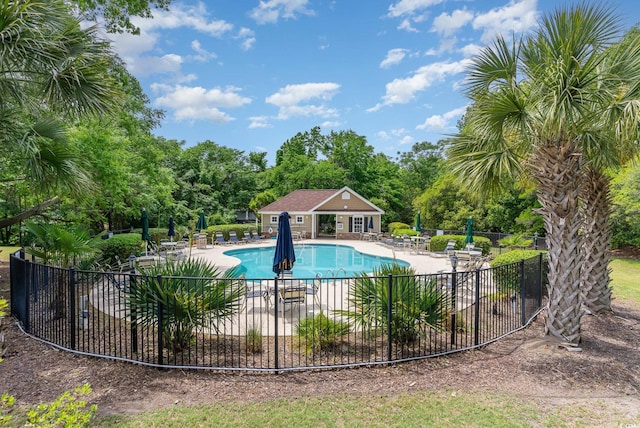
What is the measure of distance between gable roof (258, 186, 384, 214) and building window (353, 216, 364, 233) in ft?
5.50

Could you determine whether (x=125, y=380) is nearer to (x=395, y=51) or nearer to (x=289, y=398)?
(x=289, y=398)

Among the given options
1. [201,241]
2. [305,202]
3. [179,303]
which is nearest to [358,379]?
[179,303]

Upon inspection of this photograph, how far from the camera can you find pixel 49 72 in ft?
20.0

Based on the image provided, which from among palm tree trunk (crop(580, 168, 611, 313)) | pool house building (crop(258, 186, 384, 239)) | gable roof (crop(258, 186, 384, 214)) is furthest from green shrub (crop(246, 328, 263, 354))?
gable roof (crop(258, 186, 384, 214))

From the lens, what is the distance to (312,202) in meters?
33.9

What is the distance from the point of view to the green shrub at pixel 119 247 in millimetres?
13274

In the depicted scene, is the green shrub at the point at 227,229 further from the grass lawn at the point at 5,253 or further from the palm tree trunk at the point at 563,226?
the palm tree trunk at the point at 563,226

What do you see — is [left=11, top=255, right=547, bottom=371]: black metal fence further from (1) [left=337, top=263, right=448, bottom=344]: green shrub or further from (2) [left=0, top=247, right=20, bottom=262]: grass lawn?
(2) [left=0, top=247, right=20, bottom=262]: grass lawn

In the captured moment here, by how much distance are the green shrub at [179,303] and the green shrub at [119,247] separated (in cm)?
811

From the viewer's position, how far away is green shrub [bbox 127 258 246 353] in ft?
19.1

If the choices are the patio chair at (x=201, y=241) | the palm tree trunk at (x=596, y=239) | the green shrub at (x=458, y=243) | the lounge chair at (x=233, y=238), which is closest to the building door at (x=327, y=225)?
the lounge chair at (x=233, y=238)

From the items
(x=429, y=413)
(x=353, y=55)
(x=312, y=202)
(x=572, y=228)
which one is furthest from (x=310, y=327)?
(x=312, y=202)

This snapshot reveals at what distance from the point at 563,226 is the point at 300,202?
28413 millimetres

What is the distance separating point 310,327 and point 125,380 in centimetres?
295
